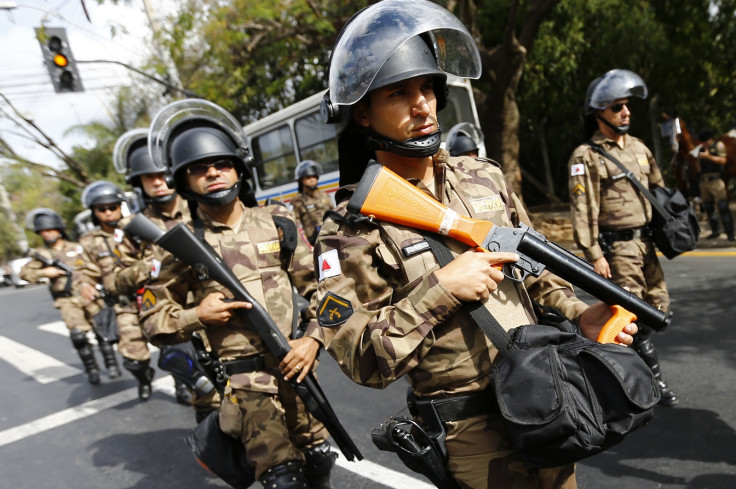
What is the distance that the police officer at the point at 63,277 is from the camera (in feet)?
20.4

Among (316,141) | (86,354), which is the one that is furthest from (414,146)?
(316,141)

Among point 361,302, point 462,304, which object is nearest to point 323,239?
point 361,302

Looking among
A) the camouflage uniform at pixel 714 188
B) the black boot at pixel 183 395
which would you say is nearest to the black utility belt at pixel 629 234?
the black boot at pixel 183 395

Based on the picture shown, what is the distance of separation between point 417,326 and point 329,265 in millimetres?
313

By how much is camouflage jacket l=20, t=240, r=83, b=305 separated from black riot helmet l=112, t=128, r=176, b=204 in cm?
262

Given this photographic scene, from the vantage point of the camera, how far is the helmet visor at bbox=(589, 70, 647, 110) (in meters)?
3.55

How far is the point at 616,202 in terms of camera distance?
3.64m

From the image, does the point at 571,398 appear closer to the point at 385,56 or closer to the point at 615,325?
the point at 615,325

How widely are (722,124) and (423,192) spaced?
14.5m

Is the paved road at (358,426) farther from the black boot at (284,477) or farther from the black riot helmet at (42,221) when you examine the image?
the black riot helmet at (42,221)

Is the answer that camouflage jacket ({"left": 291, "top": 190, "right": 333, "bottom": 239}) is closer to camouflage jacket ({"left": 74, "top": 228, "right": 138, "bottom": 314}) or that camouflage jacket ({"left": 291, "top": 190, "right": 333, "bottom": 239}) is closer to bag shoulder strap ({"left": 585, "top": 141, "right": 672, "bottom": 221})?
camouflage jacket ({"left": 74, "top": 228, "right": 138, "bottom": 314})

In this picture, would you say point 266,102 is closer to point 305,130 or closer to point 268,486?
point 305,130

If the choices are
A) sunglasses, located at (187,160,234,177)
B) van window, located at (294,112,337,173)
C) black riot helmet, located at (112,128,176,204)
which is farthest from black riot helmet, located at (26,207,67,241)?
sunglasses, located at (187,160,234,177)

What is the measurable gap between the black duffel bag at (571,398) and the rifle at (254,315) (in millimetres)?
1270
